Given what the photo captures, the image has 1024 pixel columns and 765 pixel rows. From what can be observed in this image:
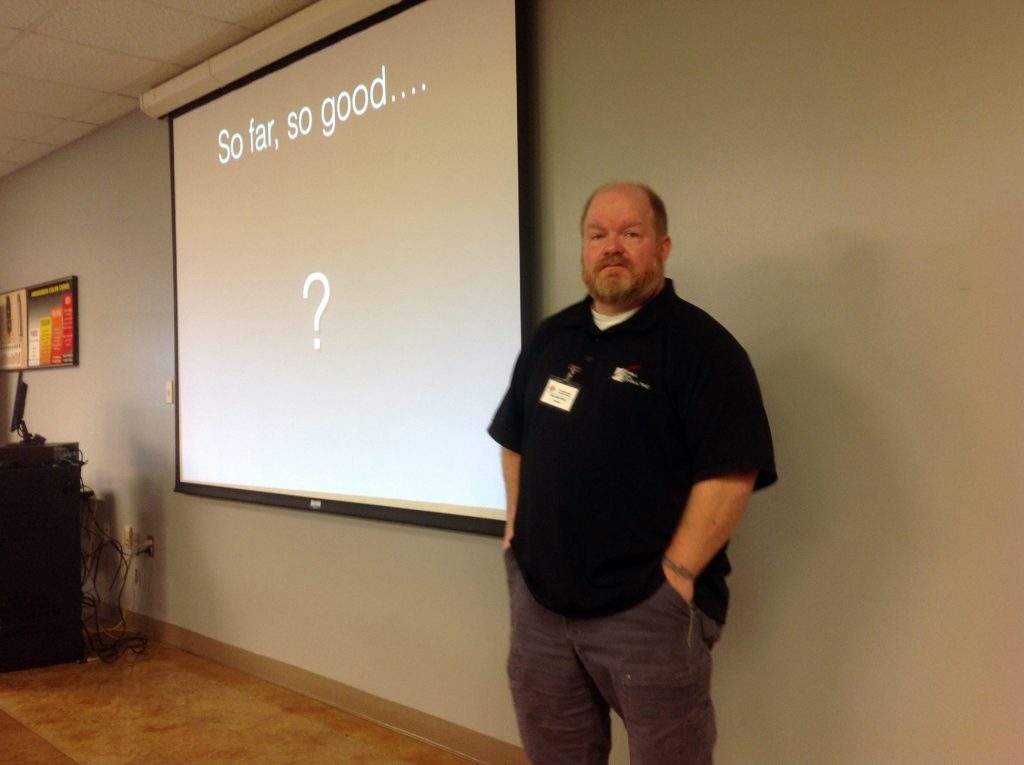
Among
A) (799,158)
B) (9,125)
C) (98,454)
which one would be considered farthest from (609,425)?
(9,125)

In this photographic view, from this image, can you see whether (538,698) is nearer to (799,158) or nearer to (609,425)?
(609,425)

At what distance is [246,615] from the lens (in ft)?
10.8

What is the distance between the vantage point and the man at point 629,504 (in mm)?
1365

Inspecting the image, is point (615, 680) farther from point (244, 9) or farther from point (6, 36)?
point (6, 36)

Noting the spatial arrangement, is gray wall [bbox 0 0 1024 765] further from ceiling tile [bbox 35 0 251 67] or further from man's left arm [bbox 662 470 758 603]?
ceiling tile [bbox 35 0 251 67]

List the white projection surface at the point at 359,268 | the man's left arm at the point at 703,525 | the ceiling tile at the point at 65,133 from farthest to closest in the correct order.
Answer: the ceiling tile at the point at 65,133 < the white projection surface at the point at 359,268 < the man's left arm at the point at 703,525

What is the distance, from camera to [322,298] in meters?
2.87

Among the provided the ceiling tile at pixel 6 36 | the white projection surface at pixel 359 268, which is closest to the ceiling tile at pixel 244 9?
the white projection surface at pixel 359 268

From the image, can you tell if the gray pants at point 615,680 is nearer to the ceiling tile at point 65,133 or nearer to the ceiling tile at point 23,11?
the ceiling tile at point 23,11

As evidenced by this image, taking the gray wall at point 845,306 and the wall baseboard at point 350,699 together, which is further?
the wall baseboard at point 350,699

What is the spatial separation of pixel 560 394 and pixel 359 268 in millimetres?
1381

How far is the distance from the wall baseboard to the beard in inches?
56.6

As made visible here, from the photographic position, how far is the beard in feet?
4.87

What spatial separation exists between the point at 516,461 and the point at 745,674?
0.73 meters
